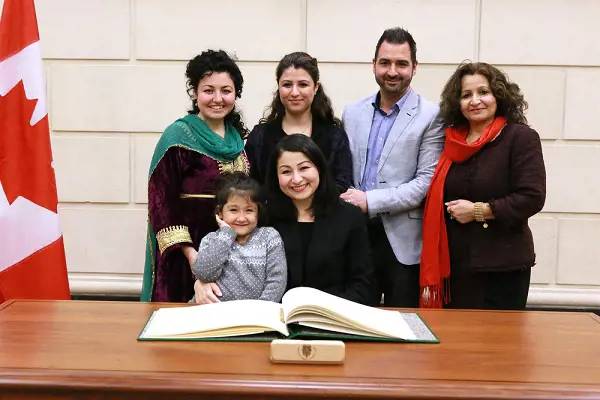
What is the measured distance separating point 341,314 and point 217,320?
33 centimetres

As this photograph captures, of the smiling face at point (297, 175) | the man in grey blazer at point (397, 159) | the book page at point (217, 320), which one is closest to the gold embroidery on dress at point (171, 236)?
the smiling face at point (297, 175)

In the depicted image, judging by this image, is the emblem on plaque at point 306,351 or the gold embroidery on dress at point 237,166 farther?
the gold embroidery on dress at point 237,166

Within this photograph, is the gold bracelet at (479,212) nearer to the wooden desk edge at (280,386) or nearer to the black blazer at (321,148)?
the black blazer at (321,148)

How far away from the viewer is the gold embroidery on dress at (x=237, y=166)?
97.1 inches

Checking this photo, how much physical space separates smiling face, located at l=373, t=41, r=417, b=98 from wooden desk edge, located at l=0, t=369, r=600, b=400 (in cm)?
161

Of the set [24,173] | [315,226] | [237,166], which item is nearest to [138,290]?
[24,173]

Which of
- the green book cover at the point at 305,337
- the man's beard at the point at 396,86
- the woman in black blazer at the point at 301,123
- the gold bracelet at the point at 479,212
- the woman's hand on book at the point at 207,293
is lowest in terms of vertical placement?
the woman's hand on book at the point at 207,293

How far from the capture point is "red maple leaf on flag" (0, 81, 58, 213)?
2.78 meters

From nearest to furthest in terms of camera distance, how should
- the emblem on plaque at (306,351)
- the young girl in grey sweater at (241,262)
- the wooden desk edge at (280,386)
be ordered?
the wooden desk edge at (280,386), the emblem on plaque at (306,351), the young girl in grey sweater at (241,262)

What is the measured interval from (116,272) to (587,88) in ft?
10.2

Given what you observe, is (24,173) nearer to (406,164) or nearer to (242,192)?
Result: (242,192)

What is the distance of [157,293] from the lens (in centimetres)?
252

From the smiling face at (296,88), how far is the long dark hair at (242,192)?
1.74 ft

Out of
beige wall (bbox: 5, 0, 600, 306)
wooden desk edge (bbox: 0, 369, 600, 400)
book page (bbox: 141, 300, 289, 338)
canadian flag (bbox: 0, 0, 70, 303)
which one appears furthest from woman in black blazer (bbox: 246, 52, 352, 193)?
wooden desk edge (bbox: 0, 369, 600, 400)
